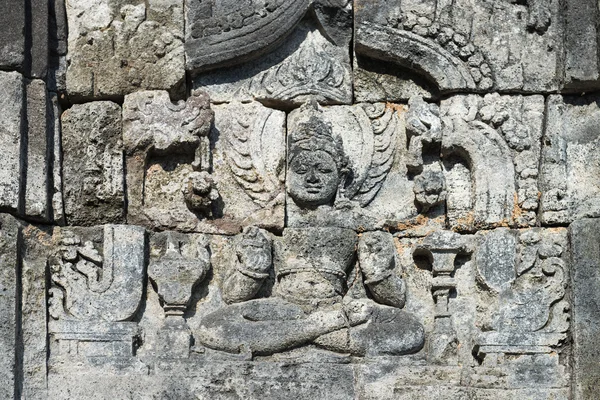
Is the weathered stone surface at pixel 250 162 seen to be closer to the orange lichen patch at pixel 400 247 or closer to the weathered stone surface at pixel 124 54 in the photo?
the weathered stone surface at pixel 124 54

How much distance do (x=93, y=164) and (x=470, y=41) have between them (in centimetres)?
242

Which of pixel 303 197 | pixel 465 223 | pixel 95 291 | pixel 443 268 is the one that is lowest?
pixel 95 291

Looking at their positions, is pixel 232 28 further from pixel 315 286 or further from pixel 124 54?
pixel 315 286

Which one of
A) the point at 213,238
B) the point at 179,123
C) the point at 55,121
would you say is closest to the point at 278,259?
the point at 213,238

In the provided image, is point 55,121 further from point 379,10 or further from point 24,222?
point 379,10

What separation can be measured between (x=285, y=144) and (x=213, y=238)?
0.75 meters

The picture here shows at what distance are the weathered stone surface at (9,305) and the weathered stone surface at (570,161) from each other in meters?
3.15

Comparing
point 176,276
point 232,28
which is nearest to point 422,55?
point 232,28

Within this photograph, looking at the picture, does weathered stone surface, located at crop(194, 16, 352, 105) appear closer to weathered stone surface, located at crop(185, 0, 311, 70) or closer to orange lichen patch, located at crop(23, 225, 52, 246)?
weathered stone surface, located at crop(185, 0, 311, 70)

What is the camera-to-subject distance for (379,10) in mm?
9617

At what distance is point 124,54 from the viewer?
31.2 ft

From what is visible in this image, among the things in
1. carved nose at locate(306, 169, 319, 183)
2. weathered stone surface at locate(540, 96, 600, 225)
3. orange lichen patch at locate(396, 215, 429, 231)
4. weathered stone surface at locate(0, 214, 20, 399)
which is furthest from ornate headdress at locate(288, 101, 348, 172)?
weathered stone surface at locate(0, 214, 20, 399)

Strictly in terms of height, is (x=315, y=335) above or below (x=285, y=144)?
below

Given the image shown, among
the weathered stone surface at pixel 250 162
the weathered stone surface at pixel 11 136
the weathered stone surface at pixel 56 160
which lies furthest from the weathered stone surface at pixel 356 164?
the weathered stone surface at pixel 11 136
